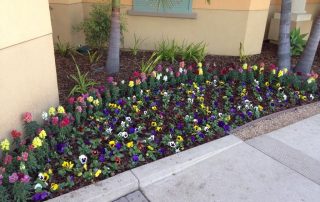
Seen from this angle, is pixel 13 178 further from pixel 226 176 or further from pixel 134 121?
pixel 226 176

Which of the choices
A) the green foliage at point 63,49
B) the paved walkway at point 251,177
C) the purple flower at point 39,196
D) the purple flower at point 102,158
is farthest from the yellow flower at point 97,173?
the green foliage at point 63,49

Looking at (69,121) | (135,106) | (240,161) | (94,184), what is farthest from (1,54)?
(240,161)

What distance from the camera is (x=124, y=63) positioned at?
492 cm

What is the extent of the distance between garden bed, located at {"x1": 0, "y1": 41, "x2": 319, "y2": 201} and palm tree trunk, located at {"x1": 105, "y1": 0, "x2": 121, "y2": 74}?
0.18m

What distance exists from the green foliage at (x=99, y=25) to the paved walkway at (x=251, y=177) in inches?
126

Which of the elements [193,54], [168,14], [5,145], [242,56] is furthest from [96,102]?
[242,56]

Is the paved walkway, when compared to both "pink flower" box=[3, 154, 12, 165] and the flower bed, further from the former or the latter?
"pink flower" box=[3, 154, 12, 165]

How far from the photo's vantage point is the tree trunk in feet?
14.7

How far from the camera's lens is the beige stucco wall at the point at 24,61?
2.48m

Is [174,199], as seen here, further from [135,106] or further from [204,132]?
[135,106]

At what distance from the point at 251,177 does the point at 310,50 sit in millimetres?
2906

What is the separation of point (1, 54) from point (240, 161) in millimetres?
2335

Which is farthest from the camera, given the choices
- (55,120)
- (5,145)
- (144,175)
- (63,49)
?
(63,49)

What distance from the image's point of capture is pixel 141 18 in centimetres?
559
